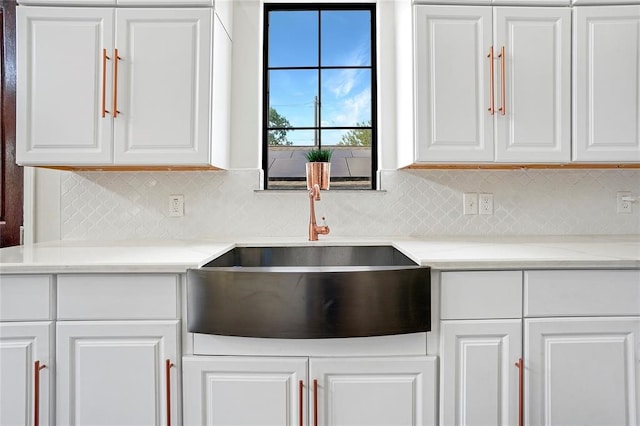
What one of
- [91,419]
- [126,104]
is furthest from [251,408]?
[126,104]

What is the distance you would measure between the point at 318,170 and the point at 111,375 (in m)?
1.15

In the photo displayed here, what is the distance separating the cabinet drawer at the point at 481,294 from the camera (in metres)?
1.34

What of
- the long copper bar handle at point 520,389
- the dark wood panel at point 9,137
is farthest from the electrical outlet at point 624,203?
the dark wood panel at point 9,137

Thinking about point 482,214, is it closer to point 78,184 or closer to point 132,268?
point 132,268

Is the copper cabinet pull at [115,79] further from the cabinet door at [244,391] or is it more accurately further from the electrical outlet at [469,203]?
the electrical outlet at [469,203]

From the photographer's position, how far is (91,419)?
1305 mm

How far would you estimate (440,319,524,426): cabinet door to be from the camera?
1.33m

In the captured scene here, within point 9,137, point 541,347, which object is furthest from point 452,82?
point 9,137

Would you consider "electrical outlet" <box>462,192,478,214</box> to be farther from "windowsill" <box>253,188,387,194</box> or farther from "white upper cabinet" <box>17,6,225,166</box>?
"white upper cabinet" <box>17,6,225,166</box>

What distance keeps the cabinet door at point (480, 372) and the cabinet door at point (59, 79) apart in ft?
5.44

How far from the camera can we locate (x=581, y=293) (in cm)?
136

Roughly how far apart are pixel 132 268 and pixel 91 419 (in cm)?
53

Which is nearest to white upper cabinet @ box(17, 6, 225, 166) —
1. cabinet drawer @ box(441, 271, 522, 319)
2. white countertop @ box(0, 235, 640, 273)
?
white countertop @ box(0, 235, 640, 273)

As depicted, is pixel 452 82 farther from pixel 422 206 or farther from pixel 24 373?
pixel 24 373
